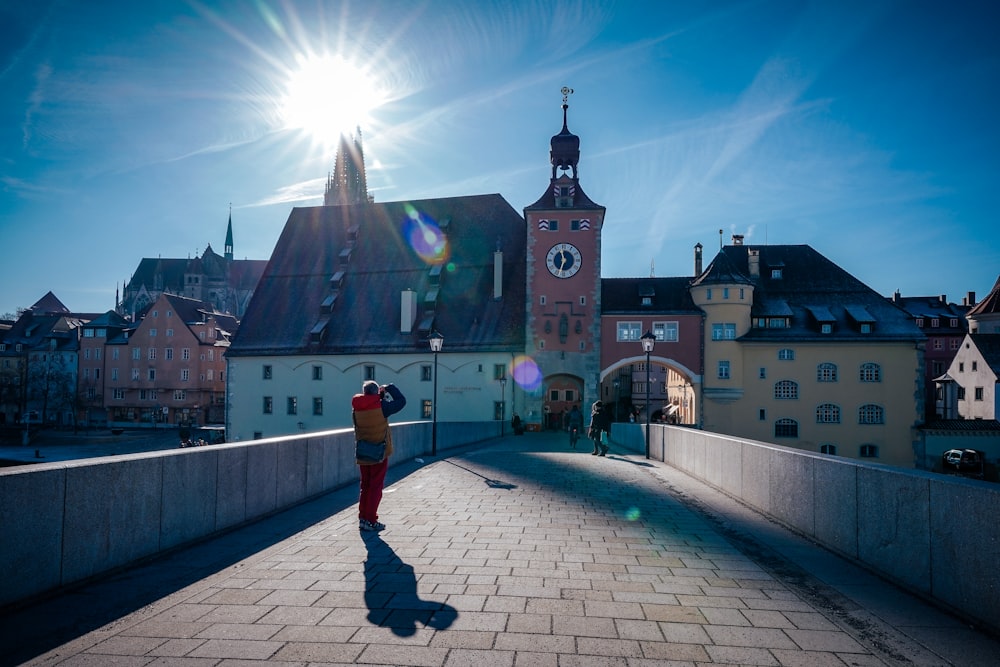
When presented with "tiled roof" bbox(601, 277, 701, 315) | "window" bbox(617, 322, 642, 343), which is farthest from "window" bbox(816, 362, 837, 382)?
"window" bbox(617, 322, 642, 343)

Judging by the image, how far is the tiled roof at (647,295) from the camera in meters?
49.3

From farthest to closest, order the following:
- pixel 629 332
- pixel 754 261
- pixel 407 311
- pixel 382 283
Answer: pixel 754 261
pixel 382 283
pixel 407 311
pixel 629 332

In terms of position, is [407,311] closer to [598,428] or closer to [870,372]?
[598,428]

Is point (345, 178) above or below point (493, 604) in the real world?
above

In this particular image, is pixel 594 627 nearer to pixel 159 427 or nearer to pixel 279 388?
pixel 279 388

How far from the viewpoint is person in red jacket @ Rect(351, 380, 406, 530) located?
327 inches

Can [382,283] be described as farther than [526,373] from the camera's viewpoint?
Yes

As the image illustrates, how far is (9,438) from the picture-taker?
2692 inches

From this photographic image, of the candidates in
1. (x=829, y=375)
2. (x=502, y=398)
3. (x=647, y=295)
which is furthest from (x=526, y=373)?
(x=829, y=375)

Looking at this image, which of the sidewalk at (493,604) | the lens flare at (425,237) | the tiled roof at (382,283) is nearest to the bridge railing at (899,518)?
the sidewalk at (493,604)

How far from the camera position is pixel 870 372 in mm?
50531

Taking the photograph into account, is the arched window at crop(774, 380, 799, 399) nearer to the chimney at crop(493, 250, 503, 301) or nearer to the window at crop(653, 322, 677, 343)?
the window at crop(653, 322, 677, 343)

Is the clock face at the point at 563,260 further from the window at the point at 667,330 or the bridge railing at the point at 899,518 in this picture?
the bridge railing at the point at 899,518

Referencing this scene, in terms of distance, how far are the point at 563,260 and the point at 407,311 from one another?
12148 mm
